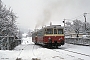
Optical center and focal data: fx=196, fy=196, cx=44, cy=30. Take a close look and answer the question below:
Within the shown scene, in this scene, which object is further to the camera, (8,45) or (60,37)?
(60,37)

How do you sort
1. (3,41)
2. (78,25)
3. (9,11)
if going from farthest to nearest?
(78,25), (9,11), (3,41)

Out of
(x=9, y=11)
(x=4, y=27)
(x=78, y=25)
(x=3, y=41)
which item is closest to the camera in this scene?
(x=3, y=41)

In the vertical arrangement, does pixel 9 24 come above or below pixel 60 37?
above

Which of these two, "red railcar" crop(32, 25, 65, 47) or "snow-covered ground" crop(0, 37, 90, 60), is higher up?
"red railcar" crop(32, 25, 65, 47)

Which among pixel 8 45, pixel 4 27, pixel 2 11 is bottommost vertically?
pixel 8 45

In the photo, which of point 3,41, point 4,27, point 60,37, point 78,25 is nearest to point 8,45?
point 3,41

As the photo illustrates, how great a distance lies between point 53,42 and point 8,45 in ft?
24.3

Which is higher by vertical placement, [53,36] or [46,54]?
[53,36]

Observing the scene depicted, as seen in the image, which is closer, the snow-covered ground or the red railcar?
the snow-covered ground

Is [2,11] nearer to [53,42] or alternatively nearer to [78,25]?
[53,42]

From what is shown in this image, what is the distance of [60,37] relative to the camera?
2602 cm

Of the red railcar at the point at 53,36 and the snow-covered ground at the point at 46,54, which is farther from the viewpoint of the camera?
the red railcar at the point at 53,36

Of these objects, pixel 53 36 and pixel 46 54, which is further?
pixel 53 36

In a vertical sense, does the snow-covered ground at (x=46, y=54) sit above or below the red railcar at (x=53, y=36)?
below
